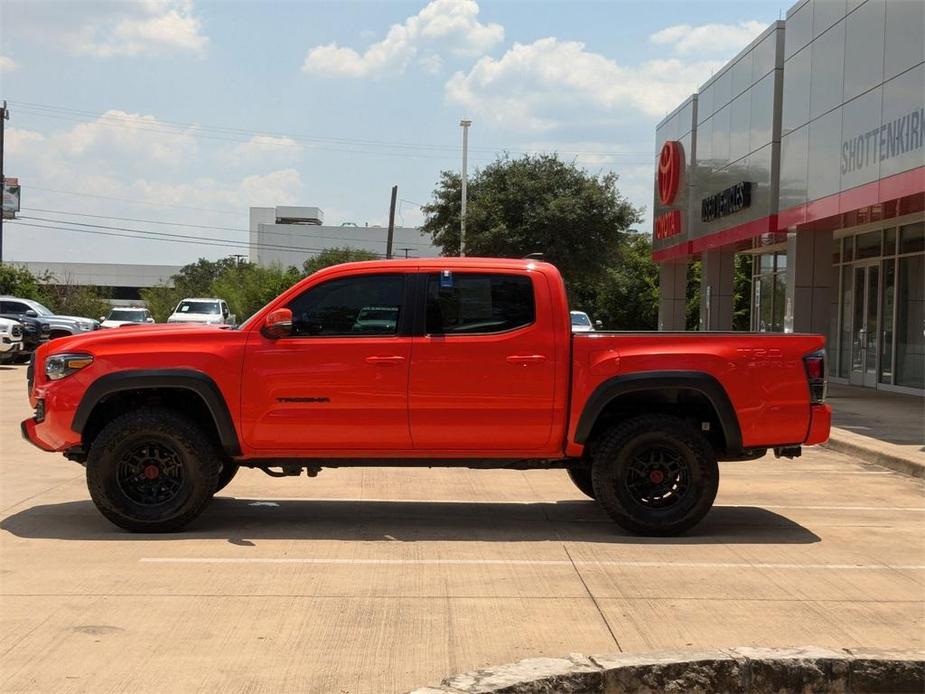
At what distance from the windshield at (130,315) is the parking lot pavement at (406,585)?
83.8ft

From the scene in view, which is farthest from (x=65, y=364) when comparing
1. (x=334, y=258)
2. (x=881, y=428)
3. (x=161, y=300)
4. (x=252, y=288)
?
(x=334, y=258)

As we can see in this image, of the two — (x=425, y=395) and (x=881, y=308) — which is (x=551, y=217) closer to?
(x=881, y=308)

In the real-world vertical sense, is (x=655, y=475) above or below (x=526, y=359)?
below

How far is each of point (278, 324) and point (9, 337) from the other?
20886 millimetres

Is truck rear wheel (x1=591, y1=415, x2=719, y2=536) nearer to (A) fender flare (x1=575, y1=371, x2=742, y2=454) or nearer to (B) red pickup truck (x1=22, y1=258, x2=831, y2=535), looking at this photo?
(B) red pickup truck (x1=22, y1=258, x2=831, y2=535)

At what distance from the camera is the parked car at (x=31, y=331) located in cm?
2714

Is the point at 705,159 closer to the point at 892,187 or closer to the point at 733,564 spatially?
the point at 892,187

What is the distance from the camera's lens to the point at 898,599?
612cm

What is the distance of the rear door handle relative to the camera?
7441 millimetres

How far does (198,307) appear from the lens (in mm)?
33562

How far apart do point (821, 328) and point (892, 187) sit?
555 centimetres

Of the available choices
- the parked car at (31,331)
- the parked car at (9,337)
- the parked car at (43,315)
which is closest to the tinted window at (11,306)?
the parked car at (43,315)

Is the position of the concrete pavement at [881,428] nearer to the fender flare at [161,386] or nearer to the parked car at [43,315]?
the fender flare at [161,386]

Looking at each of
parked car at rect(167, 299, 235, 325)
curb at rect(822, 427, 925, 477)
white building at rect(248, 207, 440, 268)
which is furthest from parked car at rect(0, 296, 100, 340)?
white building at rect(248, 207, 440, 268)
